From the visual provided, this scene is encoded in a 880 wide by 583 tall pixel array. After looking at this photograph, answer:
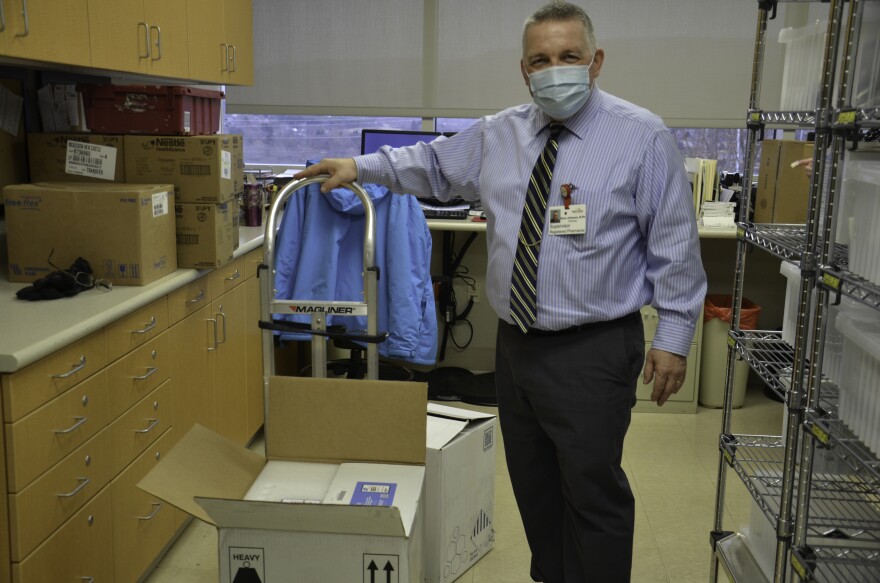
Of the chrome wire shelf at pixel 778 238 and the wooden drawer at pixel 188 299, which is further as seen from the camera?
the wooden drawer at pixel 188 299

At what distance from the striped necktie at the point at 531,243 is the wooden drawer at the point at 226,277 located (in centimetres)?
130

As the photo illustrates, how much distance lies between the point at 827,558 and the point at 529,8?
349 cm

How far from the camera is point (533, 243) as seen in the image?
198cm

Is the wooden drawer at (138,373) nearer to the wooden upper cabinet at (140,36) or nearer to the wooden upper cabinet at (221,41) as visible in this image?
the wooden upper cabinet at (140,36)

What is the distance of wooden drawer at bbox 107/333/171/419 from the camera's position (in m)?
2.24

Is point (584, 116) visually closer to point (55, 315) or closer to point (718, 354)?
point (55, 315)

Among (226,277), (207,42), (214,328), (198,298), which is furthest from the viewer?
(207,42)

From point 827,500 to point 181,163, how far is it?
2.08 meters

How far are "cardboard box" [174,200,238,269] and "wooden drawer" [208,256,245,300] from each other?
123mm

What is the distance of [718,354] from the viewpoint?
13.7 feet

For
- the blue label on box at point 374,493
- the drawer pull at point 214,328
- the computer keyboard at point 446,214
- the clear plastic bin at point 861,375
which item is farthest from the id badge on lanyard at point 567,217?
the computer keyboard at point 446,214

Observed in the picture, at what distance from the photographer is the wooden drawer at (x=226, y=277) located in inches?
118

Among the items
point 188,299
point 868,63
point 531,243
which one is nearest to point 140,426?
point 188,299

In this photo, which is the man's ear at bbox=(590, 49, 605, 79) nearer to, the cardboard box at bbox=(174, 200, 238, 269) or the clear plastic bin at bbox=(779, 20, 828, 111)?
the clear plastic bin at bbox=(779, 20, 828, 111)
